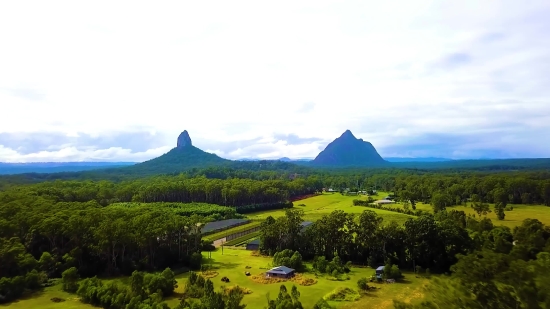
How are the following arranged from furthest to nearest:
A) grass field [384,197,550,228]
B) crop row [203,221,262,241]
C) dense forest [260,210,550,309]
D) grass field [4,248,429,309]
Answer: grass field [384,197,550,228] < crop row [203,221,262,241] < dense forest [260,210,550,309] < grass field [4,248,429,309]

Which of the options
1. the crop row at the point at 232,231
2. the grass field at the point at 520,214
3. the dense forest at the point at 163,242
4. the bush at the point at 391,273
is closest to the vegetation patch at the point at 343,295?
the bush at the point at 391,273

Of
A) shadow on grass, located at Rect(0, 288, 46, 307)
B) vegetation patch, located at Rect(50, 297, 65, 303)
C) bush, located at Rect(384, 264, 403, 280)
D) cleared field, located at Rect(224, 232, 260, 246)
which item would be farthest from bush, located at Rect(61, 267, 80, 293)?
bush, located at Rect(384, 264, 403, 280)

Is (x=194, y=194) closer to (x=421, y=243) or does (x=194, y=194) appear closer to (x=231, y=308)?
(x=421, y=243)

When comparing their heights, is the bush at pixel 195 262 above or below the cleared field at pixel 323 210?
below

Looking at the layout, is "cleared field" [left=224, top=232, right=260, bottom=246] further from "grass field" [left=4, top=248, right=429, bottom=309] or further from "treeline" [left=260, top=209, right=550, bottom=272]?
"grass field" [left=4, top=248, right=429, bottom=309]

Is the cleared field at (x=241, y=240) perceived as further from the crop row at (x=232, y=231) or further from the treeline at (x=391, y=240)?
the treeline at (x=391, y=240)

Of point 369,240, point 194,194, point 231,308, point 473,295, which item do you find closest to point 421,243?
point 369,240

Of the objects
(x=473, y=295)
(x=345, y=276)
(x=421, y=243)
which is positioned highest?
(x=473, y=295)
